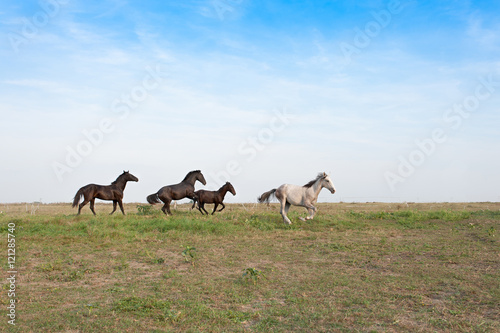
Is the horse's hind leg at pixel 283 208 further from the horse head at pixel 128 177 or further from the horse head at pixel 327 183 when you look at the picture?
the horse head at pixel 128 177

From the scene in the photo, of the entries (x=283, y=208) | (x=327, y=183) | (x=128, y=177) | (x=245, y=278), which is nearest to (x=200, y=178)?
(x=128, y=177)

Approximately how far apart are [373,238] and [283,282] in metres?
6.35

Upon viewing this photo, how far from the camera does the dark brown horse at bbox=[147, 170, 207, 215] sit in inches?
686

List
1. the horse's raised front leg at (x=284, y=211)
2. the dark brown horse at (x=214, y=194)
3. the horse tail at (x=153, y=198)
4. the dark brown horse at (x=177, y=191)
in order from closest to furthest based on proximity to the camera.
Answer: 1. the horse's raised front leg at (x=284, y=211)
2. the dark brown horse at (x=177, y=191)
3. the dark brown horse at (x=214, y=194)
4. the horse tail at (x=153, y=198)

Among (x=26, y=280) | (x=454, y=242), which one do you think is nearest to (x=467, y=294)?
(x=454, y=242)

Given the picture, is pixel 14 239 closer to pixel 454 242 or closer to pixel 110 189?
pixel 110 189

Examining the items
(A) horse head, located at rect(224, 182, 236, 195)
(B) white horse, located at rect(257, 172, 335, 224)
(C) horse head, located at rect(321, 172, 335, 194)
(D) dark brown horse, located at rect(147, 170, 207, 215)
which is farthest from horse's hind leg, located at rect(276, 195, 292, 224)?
(D) dark brown horse, located at rect(147, 170, 207, 215)

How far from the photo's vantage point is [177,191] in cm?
1764

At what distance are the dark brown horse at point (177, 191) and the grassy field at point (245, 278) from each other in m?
2.42

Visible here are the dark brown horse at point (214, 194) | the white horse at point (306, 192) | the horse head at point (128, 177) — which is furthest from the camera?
the dark brown horse at point (214, 194)

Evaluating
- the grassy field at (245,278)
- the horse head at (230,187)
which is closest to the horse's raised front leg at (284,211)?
the grassy field at (245,278)

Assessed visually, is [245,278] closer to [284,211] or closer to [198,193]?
[284,211]

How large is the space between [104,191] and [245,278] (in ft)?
37.1

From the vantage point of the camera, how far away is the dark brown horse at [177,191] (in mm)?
17422
